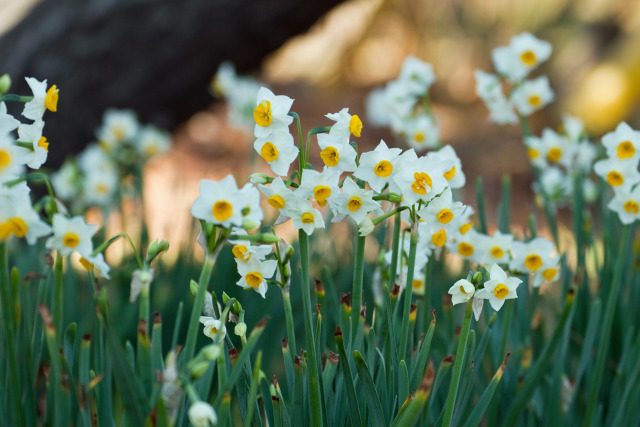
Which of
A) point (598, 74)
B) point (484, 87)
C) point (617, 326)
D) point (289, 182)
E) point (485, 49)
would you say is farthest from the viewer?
point (485, 49)

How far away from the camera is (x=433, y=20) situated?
6.72 m

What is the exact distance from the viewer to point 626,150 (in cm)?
99

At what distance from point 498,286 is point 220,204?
1.08 feet

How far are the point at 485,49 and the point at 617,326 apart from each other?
5779 mm

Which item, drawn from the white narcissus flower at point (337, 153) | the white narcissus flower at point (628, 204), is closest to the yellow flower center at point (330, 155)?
the white narcissus flower at point (337, 153)

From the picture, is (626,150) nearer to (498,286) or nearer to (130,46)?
(498,286)

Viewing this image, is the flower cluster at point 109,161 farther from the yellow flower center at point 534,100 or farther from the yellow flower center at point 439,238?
the yellow flower center at point 439,238

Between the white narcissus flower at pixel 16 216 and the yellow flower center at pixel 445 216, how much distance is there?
410 mm

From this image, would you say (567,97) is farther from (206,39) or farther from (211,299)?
(211,299)

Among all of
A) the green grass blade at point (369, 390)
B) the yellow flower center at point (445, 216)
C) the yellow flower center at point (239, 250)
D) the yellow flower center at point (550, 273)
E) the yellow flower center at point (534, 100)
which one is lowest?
the green grass blade at point (369, 390)

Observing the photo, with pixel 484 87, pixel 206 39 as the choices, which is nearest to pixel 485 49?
pixel 206 39

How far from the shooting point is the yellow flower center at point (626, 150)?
3.23 ft

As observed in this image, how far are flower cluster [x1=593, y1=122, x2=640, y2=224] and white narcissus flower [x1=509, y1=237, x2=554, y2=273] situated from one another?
0.13 meters

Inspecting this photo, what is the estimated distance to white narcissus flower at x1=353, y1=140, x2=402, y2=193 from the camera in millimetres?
745
